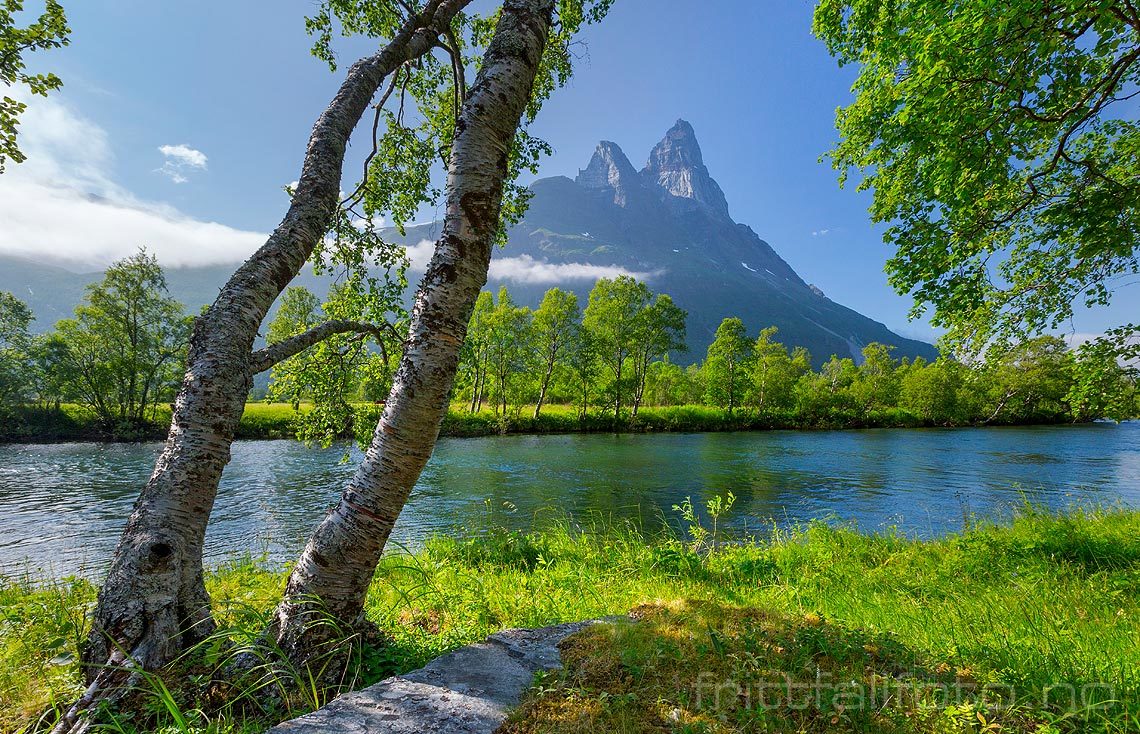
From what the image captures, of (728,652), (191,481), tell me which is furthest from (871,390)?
(191,481)

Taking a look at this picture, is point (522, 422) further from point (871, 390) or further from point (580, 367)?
point (871, 390)

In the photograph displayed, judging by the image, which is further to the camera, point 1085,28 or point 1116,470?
point 1116,470

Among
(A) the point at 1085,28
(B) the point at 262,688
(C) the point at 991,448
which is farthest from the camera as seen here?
(C) the point at 991,448

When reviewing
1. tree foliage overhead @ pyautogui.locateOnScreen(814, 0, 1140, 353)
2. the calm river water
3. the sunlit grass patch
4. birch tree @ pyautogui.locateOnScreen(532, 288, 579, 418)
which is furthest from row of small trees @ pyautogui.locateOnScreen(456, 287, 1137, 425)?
the sunlit grass patch

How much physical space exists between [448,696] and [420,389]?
6.36 ft

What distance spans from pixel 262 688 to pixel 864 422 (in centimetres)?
6158

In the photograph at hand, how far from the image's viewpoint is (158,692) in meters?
2.68

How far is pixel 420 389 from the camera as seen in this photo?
3.15m

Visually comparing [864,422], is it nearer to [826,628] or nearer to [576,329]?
[576,329]

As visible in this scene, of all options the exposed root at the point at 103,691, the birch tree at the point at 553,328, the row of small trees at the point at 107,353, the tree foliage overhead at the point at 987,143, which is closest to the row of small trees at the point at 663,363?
the birch tree at the point at 553,328

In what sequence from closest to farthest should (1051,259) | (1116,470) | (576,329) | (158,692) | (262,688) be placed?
(158,692) < (262,688) < (1051,259) < (1116,470) < (576,329)

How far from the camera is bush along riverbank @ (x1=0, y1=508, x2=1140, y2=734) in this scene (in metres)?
2.33

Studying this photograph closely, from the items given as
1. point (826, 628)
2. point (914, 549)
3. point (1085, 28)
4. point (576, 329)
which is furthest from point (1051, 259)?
point (576, 329)

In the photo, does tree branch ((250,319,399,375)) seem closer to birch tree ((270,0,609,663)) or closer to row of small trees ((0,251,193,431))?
birch tree ((270,0,609,663))
